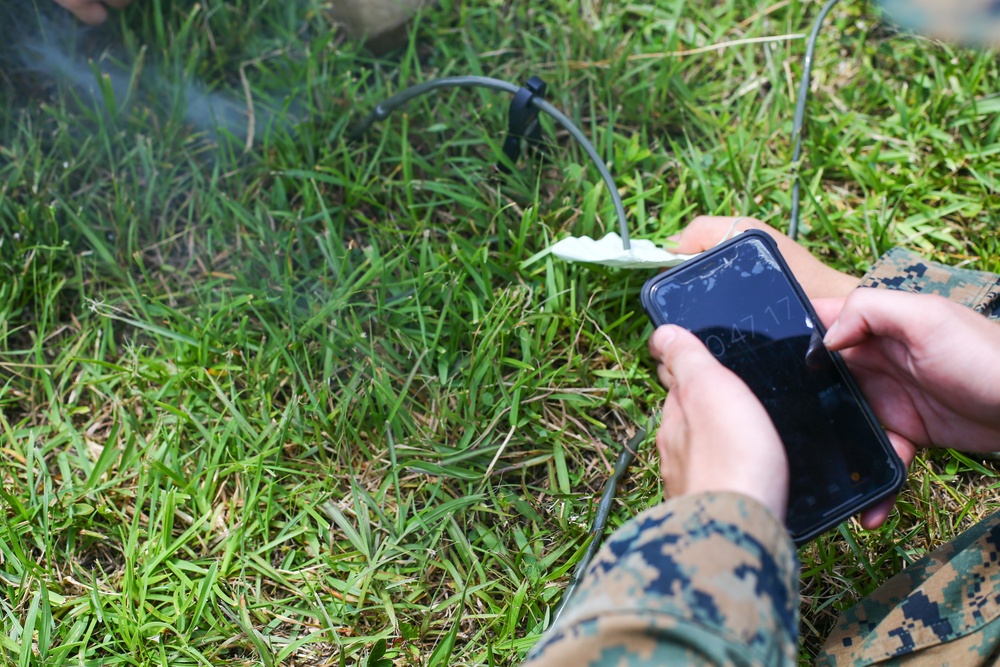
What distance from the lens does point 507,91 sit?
5.41 feet

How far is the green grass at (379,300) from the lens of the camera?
54.8 inches

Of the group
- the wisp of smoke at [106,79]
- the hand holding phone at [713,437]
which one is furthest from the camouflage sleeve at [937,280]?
the wisp of smoke at [106,79]

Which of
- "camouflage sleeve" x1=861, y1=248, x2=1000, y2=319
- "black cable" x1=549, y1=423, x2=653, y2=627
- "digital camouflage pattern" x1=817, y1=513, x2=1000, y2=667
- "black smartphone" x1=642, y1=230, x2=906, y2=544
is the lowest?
"black cable" x1=549, y1=423, x2=653, y2=627

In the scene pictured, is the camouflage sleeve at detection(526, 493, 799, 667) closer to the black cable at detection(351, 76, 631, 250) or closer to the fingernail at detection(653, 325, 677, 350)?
the fingernail at detection(653, 325, 677, 350)

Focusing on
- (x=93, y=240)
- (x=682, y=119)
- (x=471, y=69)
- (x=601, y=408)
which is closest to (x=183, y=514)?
(x=93, y=240)

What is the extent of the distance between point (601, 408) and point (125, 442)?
0.95 m

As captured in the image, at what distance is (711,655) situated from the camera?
31.4 inches

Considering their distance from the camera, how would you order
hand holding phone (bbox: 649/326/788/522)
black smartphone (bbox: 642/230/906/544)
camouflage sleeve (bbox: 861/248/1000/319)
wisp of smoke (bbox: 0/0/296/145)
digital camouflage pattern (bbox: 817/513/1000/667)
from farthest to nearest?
wisp of smoke (bbox: 0/0/296/145)
camouflage sleeve (bbox: 861/248/1000/319)
black smartphone (bbox: 642/230/906/544)
digital camouflage pattern (bbox: 817/513/1000/667)
hand holding phone (bbox: 649/326/788/522)

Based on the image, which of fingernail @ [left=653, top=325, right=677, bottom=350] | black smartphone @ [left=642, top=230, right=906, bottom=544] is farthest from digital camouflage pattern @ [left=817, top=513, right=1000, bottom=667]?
fingernail @ [left=653, top=325, right=677, bottom=350]

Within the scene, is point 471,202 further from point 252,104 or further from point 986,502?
point 986,502

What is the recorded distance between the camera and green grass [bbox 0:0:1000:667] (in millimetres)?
1393

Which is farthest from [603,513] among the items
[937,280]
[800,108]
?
[800,108]

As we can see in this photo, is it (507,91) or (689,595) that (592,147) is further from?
(689,595)

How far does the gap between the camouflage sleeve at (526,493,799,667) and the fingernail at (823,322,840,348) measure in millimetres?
395
